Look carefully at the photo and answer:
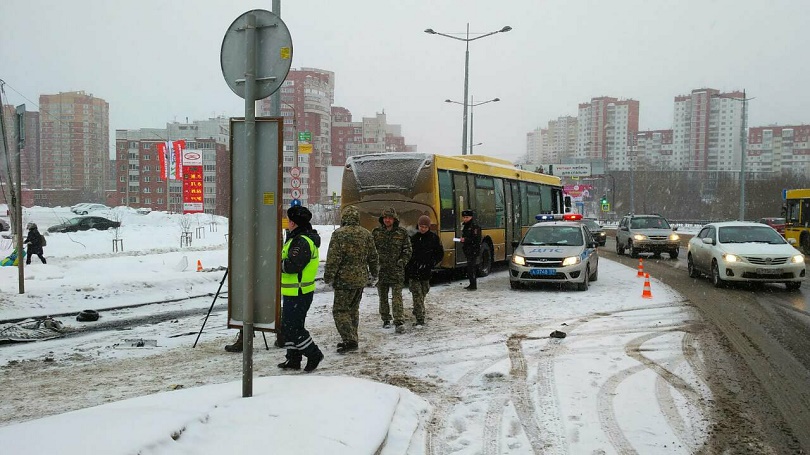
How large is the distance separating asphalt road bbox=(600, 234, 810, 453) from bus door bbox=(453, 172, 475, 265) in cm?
504

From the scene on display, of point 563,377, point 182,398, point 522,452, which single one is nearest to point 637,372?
point 563,377

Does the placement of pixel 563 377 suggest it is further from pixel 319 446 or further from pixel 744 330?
pixel 744 330

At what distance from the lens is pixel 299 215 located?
691cm

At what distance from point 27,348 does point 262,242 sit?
5.54 meters

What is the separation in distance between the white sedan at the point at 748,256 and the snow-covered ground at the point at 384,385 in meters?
3.22

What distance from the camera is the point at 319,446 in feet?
13.6

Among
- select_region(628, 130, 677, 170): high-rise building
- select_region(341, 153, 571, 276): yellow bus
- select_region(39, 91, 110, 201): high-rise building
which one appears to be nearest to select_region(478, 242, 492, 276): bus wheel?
select_region(341, 153, 571, 276): yellow bus

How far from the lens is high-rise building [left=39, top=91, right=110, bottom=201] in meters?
83.2

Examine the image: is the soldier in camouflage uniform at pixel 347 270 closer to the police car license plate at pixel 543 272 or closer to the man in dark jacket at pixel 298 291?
the man in dark jacket at pixel 298 291

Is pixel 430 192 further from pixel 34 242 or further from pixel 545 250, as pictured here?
pixel 34 242

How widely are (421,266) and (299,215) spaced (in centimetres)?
315

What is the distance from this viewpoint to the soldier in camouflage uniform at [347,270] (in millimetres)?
7438

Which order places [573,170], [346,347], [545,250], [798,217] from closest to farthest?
[346,347] → [545,250] → [798,217] → [573,170]

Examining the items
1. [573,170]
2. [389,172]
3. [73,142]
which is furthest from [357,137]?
[389,172]
